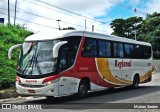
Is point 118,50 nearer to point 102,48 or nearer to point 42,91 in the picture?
point 102,48

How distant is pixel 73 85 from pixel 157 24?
8207 cm

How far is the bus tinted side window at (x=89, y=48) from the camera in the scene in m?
17.0

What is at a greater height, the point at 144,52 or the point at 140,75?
the point at 144,52

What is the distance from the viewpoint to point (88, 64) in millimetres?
17219

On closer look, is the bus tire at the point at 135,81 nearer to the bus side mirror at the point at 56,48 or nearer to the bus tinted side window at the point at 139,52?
the bus tinted side window at the point at 139,52

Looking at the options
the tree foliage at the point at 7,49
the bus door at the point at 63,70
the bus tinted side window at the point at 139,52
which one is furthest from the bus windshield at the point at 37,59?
the bus tinted side window at the point at 139,52

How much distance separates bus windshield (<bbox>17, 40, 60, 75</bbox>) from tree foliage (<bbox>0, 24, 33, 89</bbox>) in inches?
212

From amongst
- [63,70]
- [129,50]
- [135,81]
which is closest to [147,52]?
[135,81]

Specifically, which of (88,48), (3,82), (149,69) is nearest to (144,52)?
(149,69)

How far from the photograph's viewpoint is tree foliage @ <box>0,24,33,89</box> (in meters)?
20.8

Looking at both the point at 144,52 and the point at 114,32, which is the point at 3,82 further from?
the point at 114,32

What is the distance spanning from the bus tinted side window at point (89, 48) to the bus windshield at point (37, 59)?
2154 millimetres

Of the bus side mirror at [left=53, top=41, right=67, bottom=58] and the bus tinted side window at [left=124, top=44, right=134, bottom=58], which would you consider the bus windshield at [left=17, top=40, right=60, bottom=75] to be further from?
the bus tinted side window at [left=124, top=44, right=134, bottom=58]

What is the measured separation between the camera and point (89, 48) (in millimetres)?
17391
